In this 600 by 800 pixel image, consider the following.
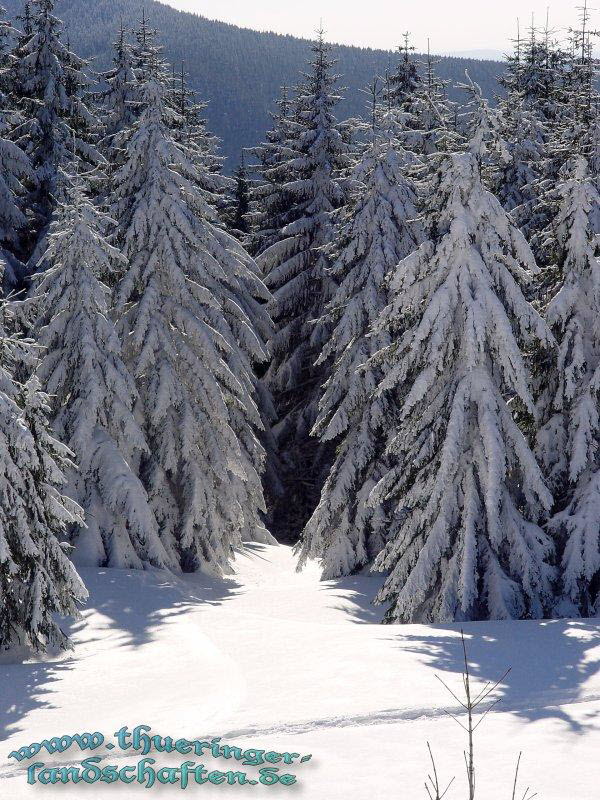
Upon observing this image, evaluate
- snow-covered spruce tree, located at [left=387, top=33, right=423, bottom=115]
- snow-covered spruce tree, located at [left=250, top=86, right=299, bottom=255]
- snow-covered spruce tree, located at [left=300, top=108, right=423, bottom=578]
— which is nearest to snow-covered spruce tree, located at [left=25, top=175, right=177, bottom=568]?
snow-covered spruce tree, located at [left=300, top=108, right=423, bottom=578]

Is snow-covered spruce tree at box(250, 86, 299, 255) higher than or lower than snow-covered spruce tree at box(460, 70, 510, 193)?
higher

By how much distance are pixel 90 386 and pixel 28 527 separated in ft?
19.9

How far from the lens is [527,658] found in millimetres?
11586

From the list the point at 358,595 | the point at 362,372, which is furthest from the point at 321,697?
the point at 362,372

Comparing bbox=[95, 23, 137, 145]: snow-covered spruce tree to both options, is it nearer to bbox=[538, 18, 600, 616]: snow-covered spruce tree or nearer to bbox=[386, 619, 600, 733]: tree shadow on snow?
bbox=[538, 18, 600, 616]: snow-covered spruce tree

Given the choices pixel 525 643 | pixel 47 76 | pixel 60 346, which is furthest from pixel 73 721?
pixel 47 76

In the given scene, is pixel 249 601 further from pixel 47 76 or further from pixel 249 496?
pixel 47 76

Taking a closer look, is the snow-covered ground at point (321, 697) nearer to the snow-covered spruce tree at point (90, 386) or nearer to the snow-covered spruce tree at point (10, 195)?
the snow-covered spruce tree at point (90, 386)

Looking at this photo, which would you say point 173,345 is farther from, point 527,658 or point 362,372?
point 527,658

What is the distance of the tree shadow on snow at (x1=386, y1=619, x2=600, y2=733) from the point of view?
32.6 feet

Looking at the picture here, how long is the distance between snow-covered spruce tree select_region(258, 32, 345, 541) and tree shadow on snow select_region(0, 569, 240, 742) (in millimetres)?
8321

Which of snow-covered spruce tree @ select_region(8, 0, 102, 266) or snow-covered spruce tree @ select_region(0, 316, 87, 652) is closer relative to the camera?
snow-covered spruce tree @ select_region(0, 316, 87, 652)

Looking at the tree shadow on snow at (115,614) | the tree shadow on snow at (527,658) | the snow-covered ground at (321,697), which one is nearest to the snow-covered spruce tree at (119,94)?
the tree shadow on snow at (115,614)

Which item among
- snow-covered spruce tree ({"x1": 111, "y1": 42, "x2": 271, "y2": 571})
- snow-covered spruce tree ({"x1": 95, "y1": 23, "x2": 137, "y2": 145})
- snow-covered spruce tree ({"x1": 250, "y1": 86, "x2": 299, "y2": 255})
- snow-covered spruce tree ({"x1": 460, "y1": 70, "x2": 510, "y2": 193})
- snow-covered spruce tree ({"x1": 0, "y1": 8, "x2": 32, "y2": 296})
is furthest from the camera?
snow-covered spruce tree ({"x1": 250, "y1": 86, "x2": 299, "y2": 255})
